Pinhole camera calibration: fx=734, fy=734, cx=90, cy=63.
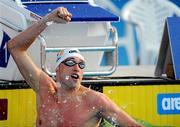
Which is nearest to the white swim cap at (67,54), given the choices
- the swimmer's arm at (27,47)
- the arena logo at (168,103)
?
the swimmer's arm at (27,47)

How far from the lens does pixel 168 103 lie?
4973 mm

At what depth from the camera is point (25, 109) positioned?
4.74 meters

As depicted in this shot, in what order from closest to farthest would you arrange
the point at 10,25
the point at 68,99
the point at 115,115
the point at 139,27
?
the point at 115,115 < the point at 68,99 < the point at 10,25 < the point at 139,27

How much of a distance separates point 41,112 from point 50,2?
131cm

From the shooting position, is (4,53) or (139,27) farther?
(139,27)

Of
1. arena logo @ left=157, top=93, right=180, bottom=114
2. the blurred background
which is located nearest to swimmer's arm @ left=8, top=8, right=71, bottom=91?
arena logo @ left=157, top=93, right=180, bottom=114

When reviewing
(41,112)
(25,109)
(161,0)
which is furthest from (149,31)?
(41,112)

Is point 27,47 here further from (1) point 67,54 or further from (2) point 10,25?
(2) point 10,25

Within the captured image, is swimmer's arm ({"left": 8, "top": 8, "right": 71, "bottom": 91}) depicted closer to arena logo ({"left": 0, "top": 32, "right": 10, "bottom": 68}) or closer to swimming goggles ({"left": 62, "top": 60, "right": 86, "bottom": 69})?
swimming goggles ({"left": 62, "top": 60, "right": 86, "bottom": 69})

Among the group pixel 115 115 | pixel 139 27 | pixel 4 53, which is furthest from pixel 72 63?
pixel 139 27

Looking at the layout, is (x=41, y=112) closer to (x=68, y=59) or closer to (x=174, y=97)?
(x=68, y=59)

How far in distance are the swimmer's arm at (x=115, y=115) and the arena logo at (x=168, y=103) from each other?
0.96 m

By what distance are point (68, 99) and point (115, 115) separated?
29cm

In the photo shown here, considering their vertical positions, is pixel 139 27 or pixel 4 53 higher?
pixel 139 27
